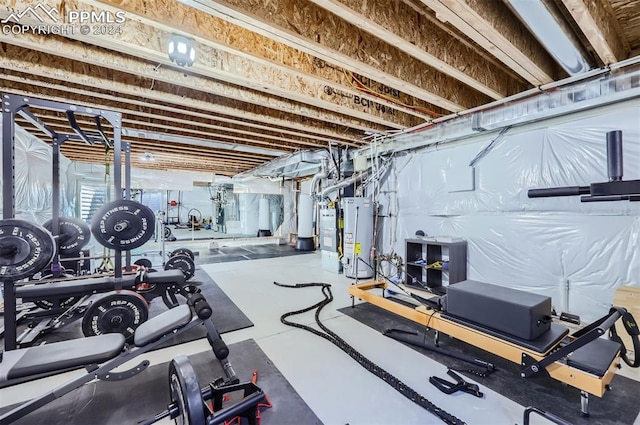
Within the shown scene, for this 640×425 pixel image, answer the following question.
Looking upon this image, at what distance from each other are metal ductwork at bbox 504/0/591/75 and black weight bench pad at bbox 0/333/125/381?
11.0ft

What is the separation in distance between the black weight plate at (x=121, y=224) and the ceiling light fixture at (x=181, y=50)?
5.08 ft

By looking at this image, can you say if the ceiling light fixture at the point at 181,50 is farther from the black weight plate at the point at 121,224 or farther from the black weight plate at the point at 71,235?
the black weight plate at the point at 71,235

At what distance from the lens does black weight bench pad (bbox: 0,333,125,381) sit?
1573 millimetres

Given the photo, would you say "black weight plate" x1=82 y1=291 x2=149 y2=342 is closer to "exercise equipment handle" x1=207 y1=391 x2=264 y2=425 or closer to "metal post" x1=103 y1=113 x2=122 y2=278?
"metal post" x1=103 y1=113 x2=122 y2=278

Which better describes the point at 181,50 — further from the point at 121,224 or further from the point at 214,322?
the point at 214,322

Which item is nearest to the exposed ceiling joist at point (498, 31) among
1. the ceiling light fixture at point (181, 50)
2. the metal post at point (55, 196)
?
the ceiling light fixture at point (181, 50)

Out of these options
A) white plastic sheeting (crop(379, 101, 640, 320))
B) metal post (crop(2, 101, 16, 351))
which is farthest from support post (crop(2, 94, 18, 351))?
white plastic sheeting (crop(379, 101, 640, 320))

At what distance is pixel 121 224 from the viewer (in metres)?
2.87

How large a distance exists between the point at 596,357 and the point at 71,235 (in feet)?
18.8

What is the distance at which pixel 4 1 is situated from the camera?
1.82m

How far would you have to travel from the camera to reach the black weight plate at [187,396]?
1345 millimetres

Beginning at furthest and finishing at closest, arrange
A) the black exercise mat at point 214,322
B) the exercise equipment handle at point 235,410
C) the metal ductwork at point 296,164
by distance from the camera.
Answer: the metal ductwork at point 296,164 < the black exercise mat at point 214,322 < the exercise equipment handle at point 235,410

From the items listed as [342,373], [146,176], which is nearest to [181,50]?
[342,373]

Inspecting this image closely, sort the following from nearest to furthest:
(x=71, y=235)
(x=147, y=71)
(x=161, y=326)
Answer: (x=161, y=326), (x=147, y=71), (x=71, y=235)
